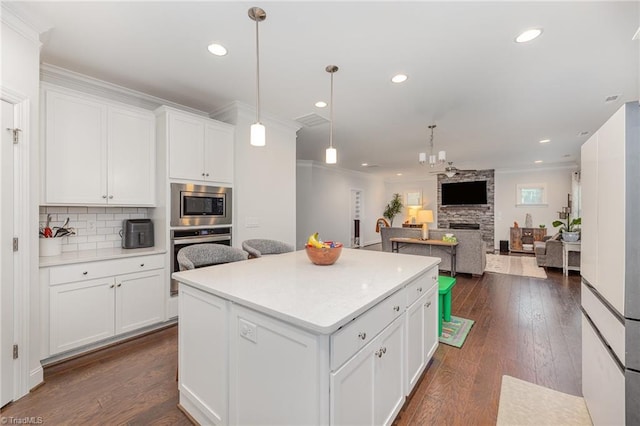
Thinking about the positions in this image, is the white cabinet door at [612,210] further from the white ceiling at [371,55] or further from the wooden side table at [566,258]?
the wooden side table at [566,258]

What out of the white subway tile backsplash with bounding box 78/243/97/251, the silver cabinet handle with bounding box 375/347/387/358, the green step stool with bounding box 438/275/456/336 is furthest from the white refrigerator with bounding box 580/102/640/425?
the white subway tile backsplash with bounding box 78/243/97/251

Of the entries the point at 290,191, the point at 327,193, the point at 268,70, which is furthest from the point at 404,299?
the point at 327,193

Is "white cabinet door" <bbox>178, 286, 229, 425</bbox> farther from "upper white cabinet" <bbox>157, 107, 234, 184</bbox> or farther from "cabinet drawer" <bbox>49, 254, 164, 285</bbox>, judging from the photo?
"upper white cabinet" <bbox>157, 107, 234, 184</bbox>

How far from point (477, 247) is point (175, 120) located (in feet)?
17.4

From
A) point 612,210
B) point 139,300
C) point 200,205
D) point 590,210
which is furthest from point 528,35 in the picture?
point 139,300

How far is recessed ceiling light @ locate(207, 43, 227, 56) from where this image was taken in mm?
2207

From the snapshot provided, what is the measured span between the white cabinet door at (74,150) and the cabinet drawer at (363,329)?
2748mm

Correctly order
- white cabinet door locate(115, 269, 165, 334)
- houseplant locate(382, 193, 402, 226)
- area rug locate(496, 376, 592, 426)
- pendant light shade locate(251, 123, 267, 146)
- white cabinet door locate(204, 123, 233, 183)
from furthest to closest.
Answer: houseplant locate(382, 193, 402, 226)
white cabinet door locate(204, 123, 233, 183)
white cabinet door locate(115, 269, 165, 334)
pendant light shade locate(251, 123, 267, 146)
area rug locate(496, 376, 592, 426)

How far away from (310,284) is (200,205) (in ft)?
7.08

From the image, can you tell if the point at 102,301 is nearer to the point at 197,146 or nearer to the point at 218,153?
the point at 197,146

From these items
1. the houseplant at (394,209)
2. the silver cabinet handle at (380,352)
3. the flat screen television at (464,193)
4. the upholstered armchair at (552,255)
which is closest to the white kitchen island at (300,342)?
the silver cabinet handle at (380,352)

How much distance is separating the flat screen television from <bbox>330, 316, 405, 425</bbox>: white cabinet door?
909 cm

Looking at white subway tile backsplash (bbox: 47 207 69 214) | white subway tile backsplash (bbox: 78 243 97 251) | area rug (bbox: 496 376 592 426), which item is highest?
white subway tile backsplash (bbox: 47 207 69 214)

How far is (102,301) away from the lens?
2.47m
